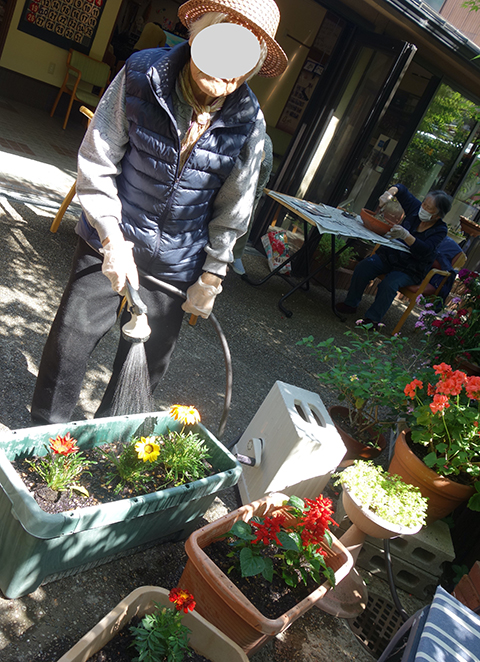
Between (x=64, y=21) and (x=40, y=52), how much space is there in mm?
586

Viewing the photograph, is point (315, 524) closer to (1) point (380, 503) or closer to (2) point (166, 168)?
(1) point (380, 503)

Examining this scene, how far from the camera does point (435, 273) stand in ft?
19.4

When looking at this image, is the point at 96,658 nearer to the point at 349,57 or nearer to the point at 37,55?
the point at 349,57

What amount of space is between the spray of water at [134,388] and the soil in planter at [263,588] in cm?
70

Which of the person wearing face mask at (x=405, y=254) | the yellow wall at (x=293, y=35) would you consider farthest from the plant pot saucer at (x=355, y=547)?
the yellow wall at (x=293, y=35)

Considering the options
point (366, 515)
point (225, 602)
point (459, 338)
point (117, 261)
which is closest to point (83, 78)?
point (459, 338)

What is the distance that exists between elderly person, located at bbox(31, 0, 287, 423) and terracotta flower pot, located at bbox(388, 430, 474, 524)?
1310mm

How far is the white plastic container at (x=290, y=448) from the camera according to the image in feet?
7.92

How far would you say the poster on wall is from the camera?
25.9 ft

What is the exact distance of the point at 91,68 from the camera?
8.43 meters

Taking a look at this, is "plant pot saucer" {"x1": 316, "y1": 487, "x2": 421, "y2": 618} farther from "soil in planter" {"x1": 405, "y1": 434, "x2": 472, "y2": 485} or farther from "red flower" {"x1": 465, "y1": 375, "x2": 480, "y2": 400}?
"red flower" {"x1": 465, "y1": 375, "x2": 480, "y2": 400}

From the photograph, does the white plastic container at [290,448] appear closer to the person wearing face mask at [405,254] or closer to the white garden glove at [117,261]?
the white garden glove at [117,261]

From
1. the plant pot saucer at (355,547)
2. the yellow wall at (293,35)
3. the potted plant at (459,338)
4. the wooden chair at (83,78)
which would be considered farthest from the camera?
the wooden chair at (83,78)

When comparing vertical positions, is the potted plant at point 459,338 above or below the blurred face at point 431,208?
below
